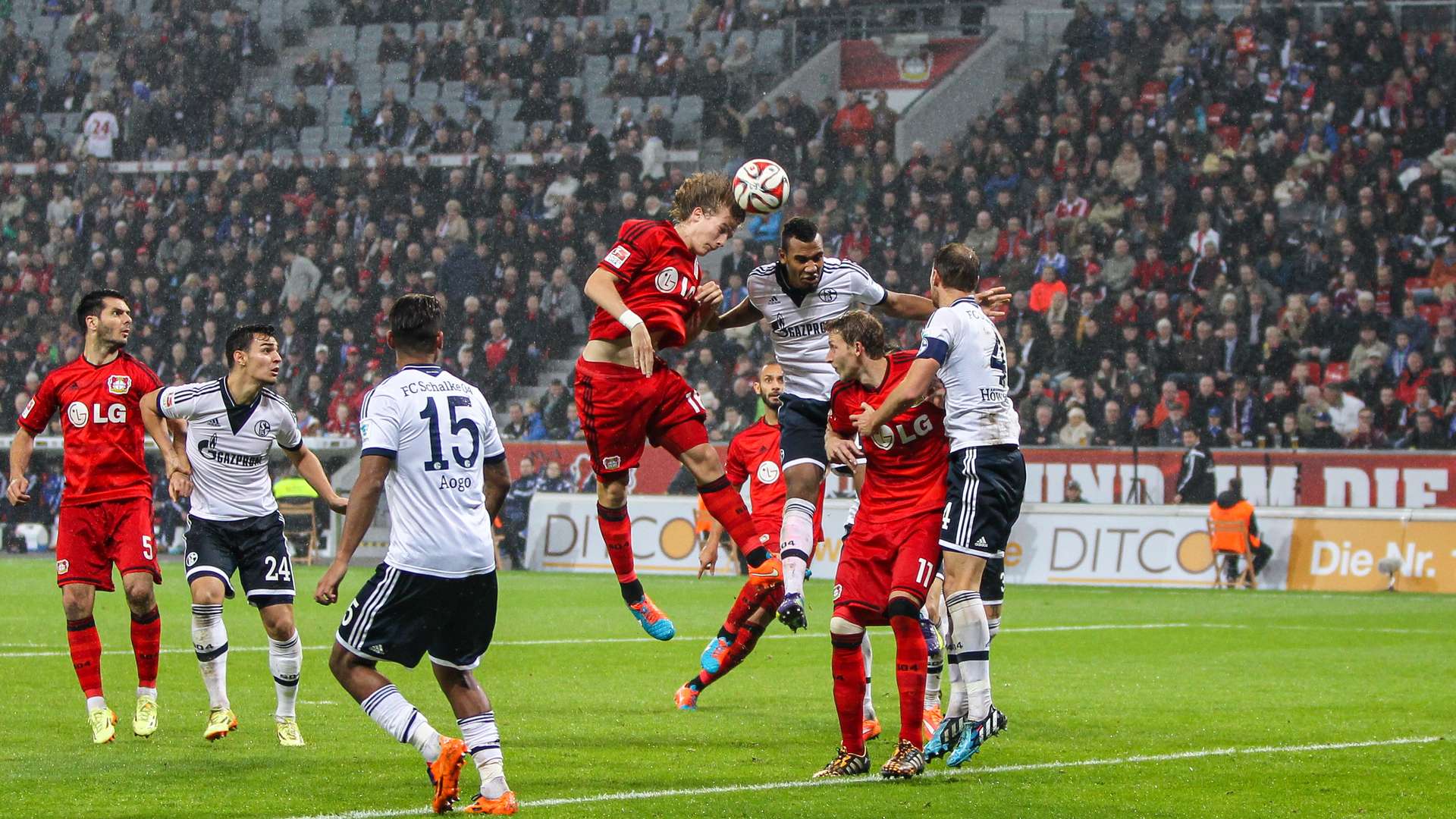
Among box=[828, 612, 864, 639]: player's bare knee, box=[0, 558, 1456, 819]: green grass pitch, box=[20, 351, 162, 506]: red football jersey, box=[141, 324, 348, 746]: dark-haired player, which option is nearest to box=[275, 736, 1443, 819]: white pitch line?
box=[0, 558, 1456, 819]: green grass pitch

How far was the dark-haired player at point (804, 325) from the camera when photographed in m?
9.55

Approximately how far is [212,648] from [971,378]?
4265 mm

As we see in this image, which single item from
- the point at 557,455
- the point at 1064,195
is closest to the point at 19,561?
the point at 557,455

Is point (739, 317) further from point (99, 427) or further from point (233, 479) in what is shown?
point (99, 427)

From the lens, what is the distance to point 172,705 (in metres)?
10.6

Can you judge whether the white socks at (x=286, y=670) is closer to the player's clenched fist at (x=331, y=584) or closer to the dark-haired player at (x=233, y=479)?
the dark-haired player at (x=233, y=479)

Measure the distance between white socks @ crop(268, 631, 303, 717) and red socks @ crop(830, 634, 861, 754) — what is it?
9.51 ft

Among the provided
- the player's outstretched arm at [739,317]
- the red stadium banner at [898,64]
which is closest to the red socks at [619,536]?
the player's outstretched arm at [739,317]

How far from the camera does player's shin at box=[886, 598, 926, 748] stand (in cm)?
783

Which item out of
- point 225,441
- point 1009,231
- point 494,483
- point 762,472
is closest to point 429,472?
point 494,483

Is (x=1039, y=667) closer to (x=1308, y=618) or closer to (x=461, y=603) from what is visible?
(x=1308, y=618)

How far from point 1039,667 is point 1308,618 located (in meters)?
5.61

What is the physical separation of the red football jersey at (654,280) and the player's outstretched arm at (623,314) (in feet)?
0.20

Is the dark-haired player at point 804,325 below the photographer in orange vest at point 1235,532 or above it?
above
